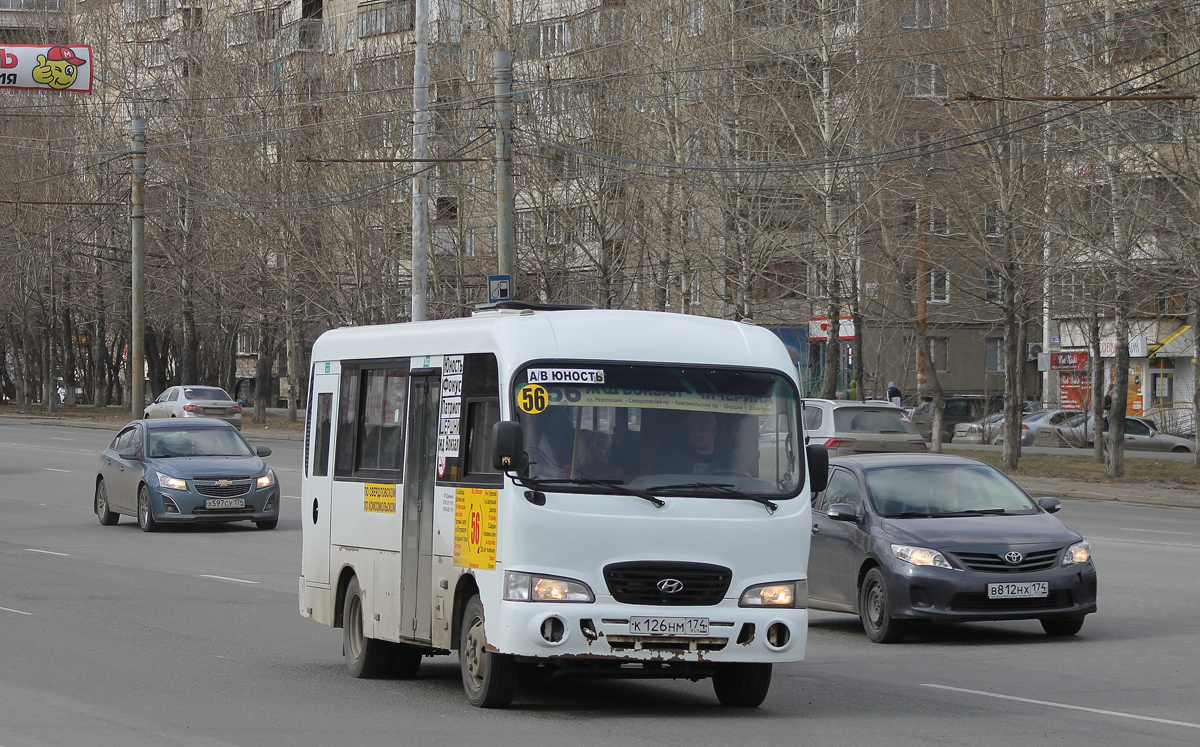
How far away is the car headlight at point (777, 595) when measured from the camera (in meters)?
8.66

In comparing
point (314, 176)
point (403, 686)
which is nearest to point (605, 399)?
point (403, 686)

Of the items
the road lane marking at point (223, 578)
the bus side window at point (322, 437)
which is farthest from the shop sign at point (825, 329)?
the bus side window at point (322, 437)

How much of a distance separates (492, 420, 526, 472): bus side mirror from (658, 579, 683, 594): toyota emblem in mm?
1030

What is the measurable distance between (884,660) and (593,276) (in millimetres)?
32942

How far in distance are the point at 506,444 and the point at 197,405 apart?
43469 millimetres

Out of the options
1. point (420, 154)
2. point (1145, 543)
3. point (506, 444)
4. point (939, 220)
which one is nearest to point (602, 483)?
point (506, 444)

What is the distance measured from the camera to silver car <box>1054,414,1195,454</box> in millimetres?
44938

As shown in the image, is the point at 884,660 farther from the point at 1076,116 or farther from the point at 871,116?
the point at 871,116

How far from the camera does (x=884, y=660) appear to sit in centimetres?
1145

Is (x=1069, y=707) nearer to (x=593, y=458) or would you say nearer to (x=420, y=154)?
(x=593, y=458)

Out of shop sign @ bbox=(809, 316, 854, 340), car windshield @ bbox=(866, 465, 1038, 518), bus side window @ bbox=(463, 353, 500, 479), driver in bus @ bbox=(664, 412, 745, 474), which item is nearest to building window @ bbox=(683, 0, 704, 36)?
shop sign @ bbox=(809, 316, 854, 340)

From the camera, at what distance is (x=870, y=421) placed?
25469mm

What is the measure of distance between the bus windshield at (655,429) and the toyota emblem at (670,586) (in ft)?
1.66

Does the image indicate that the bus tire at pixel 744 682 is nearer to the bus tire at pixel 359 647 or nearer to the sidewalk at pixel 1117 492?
the bus tire at pixel 359 647
